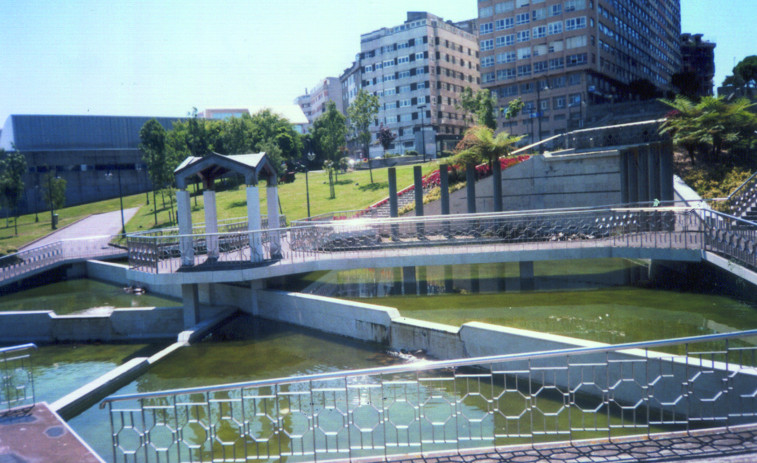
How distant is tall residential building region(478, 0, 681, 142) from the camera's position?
173 ft

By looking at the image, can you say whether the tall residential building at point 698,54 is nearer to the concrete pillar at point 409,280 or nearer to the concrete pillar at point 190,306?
the concrete pillar at point 409,280

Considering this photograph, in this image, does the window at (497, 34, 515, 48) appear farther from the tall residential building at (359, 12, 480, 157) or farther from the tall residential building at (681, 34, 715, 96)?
the tall residential building at (681, 34, 715, 96)

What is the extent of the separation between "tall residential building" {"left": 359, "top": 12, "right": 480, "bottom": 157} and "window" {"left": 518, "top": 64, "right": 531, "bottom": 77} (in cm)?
1338

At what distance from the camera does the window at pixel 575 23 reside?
171ft

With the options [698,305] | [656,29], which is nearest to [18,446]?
[698,305]

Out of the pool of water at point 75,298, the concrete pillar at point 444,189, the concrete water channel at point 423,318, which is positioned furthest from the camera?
the concrete pillar at point 444,189

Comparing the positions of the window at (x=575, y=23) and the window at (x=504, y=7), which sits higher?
the window at (x=504, y=7)

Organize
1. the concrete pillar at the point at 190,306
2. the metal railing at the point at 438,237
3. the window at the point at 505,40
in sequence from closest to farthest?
the concrete pillar at the point at 190,306 → the metal railing at the point at 438,237 → the window at the point at 505,40

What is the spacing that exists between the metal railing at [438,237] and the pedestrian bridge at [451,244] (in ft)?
0.11

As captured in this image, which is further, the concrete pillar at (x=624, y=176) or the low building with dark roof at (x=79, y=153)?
the low building with dark roof at (x=79, y=153)

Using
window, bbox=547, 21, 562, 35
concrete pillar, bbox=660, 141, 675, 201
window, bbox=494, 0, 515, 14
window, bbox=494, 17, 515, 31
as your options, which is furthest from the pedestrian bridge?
window, bbox=494, 0, 515, 14

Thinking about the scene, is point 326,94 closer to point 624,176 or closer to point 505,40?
point 505,40

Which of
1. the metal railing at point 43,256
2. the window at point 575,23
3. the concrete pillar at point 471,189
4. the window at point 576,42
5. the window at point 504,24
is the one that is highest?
the window at point 504,24

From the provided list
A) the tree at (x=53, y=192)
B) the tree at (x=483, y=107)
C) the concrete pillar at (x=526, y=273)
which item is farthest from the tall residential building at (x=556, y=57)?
the tree at (x=53, y=192)
